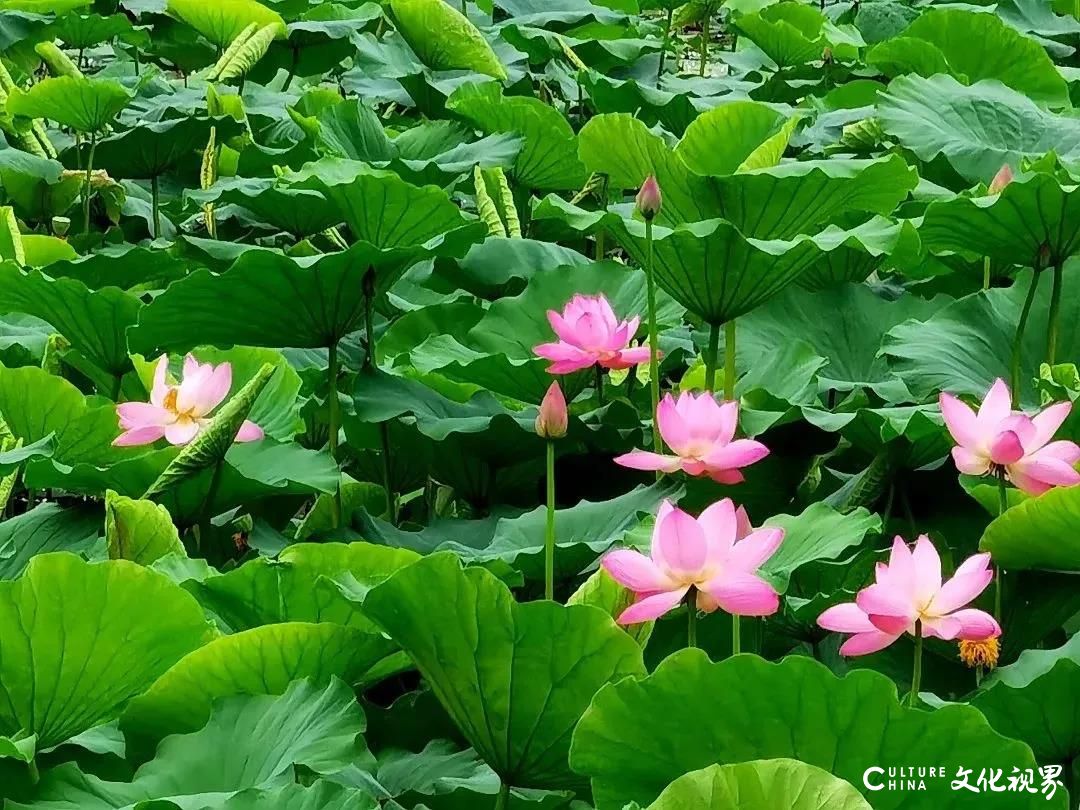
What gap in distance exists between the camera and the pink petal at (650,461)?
0.95m

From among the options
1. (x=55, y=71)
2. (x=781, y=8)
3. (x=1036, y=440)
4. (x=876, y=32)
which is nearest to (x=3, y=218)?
(x=55, y=71)

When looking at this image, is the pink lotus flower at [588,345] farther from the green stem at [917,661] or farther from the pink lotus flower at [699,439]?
the green stem at [917,661]

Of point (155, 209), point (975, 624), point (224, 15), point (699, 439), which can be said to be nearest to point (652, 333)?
point (699, 439)

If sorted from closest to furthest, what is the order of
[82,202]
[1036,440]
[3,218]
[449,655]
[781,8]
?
[449,655]
[1036,440]
[3,218]
[82,202]
[781,8]

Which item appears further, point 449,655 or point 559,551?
point 559,551

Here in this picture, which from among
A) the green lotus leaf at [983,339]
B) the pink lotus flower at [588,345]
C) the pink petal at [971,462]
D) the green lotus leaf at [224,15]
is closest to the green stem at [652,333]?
the pink lotus flower at [588,345]

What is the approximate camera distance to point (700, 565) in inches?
31.7

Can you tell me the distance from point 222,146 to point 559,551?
1417 millimetres

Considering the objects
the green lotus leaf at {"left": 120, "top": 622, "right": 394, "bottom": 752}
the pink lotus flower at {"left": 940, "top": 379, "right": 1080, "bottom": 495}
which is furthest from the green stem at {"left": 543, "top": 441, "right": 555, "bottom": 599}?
the pink lotus flower at {"left": 940, "top": 379, "right": 1080, "bottom": 495}

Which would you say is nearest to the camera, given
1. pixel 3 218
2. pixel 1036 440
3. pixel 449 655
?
pixel 449 655

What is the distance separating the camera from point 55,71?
2596 mm

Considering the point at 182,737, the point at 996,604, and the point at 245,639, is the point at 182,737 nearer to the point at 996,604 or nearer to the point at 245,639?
the point at 245,639

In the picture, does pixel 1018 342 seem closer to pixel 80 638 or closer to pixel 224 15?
pixel 80 638

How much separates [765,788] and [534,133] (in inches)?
61.6
